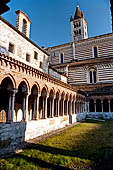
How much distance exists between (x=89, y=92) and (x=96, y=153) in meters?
19.4

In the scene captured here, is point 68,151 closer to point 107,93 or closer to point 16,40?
point 16,40

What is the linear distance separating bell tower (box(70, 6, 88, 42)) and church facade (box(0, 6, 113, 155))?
57.3ft

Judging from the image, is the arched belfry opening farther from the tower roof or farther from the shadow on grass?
the tower roof

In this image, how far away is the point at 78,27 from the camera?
1880 inches

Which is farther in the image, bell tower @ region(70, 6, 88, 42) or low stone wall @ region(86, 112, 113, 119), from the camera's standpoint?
bell tower @ region(70, 6, 88, 42)

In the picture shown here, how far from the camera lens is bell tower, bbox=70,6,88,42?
46.4m

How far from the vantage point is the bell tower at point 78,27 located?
46434 mm

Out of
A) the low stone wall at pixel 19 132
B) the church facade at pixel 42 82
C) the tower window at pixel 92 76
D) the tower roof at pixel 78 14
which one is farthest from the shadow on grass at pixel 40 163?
the tower roof at pixel 78 14

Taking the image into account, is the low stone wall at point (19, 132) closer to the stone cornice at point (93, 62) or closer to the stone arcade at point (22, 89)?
the stone arcade at point (22, 89)

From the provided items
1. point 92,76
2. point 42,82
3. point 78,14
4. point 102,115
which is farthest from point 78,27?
point 42,82

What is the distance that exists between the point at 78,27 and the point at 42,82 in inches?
1774

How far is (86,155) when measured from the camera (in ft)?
18.3

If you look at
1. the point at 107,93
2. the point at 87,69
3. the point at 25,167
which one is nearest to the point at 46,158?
the point at 25,167

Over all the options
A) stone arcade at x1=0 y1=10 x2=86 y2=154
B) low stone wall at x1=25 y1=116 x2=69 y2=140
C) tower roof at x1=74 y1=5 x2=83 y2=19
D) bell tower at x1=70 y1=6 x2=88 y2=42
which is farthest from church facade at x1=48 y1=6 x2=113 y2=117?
tower roof at x1=74 y1=5 x2=83 y2=19
